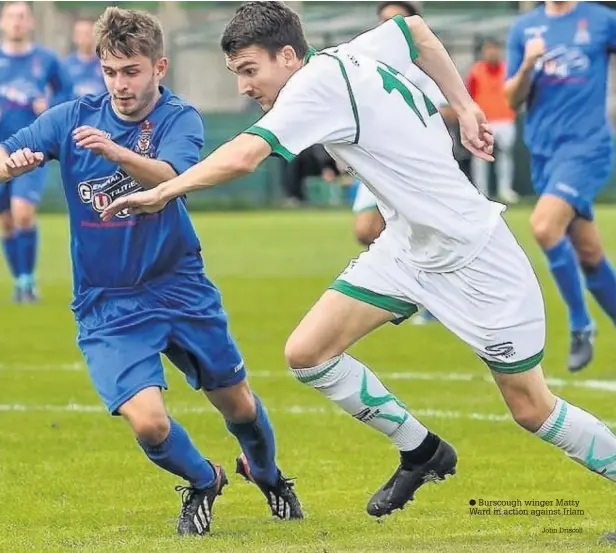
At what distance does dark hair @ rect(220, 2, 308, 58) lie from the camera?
5.35 metres

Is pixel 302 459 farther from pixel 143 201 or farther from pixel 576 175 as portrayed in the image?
pixel 576 175

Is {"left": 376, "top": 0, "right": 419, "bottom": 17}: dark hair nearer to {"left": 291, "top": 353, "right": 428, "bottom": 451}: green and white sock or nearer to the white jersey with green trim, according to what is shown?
the white jersey with green trim

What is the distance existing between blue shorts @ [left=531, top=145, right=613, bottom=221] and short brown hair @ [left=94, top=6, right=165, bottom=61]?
14.4 ft

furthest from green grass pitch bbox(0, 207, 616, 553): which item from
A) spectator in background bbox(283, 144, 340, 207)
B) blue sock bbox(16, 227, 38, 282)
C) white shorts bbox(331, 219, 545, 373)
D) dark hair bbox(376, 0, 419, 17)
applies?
spectator in background bbox(283, 144, 340, 207)

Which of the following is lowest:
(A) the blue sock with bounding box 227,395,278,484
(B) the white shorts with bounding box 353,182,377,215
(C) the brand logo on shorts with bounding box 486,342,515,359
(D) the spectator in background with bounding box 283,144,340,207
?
(D) the spectator in background with bounding box 283,144,340,207

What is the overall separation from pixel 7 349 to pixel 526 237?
9.80 meters

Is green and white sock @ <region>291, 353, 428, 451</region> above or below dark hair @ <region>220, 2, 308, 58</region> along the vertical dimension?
below

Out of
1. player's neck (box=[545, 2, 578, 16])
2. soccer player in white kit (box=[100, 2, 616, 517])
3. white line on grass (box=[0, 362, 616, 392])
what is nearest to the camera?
soccer player in white kit (box=[100, 2, 616, 517])

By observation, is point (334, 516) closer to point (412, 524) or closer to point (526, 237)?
point (412, 524)

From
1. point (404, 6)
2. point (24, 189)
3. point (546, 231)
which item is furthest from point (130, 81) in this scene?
point (24, 189)

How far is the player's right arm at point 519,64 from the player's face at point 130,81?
3.91 m

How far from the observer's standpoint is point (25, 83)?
46.3 feet

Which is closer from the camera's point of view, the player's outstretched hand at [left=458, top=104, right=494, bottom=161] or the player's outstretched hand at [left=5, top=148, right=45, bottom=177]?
the player's outstretched hand at [left=5, top=148, right=45, bottom=177]

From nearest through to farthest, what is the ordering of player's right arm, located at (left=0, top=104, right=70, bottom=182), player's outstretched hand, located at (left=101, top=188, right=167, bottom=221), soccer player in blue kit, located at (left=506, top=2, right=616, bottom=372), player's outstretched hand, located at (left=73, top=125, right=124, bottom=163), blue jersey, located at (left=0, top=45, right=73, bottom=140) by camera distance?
player's outstretched hand, located at (left=101, top=188, right=167, bottom=221) → player's outstretched hand, located at (left=73, top=125, right=124, bottom=163) → player's right arm, located at (left=0, top=104, right=70, bottom=182) → soccer player in blue kit, located at (left=506, top=2, right=616, bottom=372) → blue jersey, located at (left=0, top=45, right=73, bottom=140)
